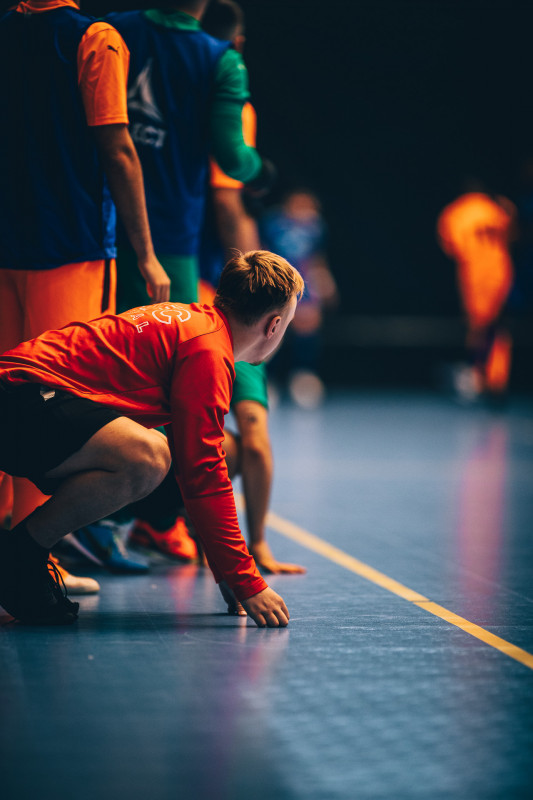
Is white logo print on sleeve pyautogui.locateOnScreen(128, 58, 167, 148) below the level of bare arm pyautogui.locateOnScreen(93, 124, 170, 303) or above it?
above

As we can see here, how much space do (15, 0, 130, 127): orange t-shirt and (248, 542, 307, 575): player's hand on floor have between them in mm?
1311

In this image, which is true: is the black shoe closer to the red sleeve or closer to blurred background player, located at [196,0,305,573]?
the red sleeve

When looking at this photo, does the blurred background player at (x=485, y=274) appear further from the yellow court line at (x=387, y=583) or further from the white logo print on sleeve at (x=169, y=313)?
the white logo print on sleeve at (x=169, y=313)

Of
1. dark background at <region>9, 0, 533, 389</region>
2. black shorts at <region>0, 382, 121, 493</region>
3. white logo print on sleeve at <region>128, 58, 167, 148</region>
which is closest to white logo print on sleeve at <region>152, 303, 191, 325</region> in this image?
black shorts at <region>0, 382, 121, 493</region>

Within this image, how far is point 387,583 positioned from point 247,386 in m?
0.74

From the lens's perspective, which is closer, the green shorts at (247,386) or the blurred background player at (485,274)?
the green shorts at (247,386)

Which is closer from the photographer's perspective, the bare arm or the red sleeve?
the red sleeve

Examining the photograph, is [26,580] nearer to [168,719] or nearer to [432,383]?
[168,719]

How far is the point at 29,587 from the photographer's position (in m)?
2.53

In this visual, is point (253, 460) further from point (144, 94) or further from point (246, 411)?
point (144, 94)

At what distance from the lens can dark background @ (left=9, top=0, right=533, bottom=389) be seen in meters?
12.1

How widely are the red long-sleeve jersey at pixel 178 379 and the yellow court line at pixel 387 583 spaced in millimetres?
514

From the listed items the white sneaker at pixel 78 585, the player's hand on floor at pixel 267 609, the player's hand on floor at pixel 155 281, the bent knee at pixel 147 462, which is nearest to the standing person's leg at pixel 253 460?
the player's hand on floor at pixel 155 281

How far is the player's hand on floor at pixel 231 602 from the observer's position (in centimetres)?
266
